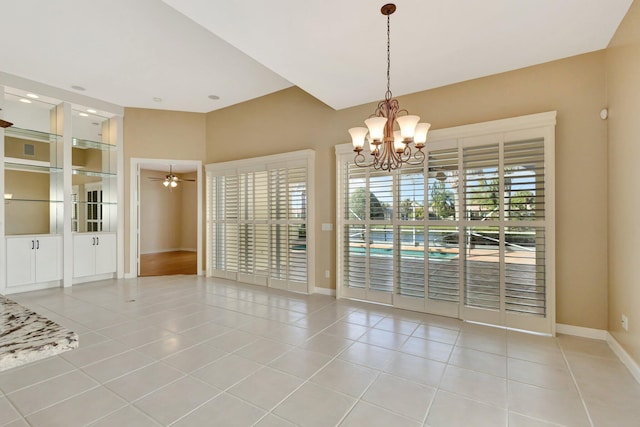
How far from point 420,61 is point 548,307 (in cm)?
307

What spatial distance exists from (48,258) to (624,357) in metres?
7.76

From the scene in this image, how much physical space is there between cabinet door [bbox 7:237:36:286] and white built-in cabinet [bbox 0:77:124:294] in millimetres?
11

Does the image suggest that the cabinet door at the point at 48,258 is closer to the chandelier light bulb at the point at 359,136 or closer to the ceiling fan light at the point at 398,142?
the chandelier light bulb at the point at 359,136

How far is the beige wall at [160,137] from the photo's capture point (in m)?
6.04

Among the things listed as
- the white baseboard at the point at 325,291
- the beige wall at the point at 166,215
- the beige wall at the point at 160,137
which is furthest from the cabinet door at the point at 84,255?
the beige wall at the point at 166,215

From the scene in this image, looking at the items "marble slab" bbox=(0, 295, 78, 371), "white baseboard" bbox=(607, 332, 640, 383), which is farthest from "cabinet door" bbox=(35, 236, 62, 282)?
"white baseboard" bbox=(607, 332, 640, 383)

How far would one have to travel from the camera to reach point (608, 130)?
3.02m

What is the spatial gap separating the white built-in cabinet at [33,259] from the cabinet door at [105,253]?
578mm

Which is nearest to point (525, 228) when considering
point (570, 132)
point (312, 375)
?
point (570, 132)

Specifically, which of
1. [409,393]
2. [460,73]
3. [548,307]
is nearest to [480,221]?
[548,307]

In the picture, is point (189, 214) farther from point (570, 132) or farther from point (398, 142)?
point (570, 132)

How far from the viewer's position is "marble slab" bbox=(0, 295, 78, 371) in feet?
2.45

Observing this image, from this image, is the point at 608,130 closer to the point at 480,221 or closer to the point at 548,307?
the point at 480,221

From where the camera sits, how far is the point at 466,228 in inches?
146
